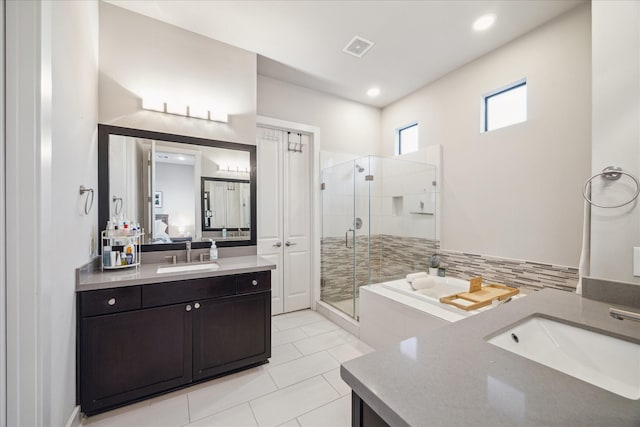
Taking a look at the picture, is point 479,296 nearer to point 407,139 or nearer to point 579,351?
point 579,351

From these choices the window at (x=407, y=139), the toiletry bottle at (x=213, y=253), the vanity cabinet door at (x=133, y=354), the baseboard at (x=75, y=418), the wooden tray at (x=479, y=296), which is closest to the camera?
the baseboard at (x=75, y=418)

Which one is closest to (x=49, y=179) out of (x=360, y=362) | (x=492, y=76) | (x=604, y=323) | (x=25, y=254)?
(x=25, y=254)

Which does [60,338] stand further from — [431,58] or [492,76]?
[492,76]

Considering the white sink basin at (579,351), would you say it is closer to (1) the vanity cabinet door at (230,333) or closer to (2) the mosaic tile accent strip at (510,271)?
(2) the mosaic tile accent strip at (510,271)

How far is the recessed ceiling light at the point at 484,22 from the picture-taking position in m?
2.12

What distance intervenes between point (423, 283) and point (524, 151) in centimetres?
152

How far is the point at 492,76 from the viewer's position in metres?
2.56

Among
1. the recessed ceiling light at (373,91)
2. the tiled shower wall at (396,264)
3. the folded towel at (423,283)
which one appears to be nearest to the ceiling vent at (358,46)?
the recessed ceiling light at (373,91)

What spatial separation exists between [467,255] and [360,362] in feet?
8.32

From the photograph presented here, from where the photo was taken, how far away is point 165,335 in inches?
68.4

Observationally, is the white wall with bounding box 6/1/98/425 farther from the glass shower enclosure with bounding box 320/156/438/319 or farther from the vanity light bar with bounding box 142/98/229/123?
the glass shower enclosure with bounding box 320/156/438/319

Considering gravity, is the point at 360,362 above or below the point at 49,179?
below

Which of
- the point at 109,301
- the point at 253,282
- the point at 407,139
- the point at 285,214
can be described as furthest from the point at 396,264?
the point at 109,301

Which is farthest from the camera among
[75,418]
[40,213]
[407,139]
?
[407,139]
